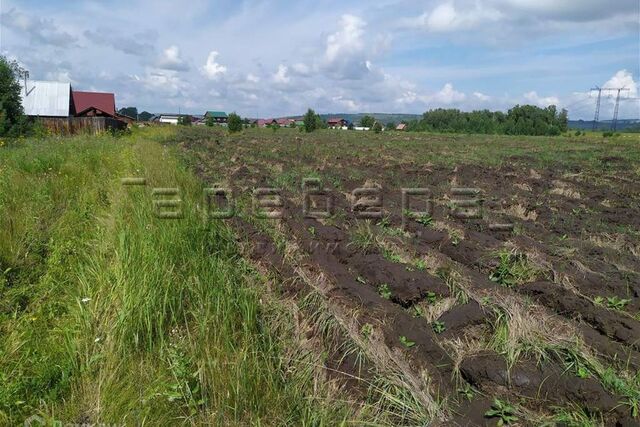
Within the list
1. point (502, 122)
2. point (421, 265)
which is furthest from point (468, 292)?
point (502, 122)

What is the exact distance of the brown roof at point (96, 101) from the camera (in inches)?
1953

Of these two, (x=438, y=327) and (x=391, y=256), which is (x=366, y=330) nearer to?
(x=438, y=327)

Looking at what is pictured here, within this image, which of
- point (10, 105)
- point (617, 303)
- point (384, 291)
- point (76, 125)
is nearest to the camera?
point (617, 303)

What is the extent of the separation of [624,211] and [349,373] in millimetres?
7177

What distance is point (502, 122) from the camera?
246ft

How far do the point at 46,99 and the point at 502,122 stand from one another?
63.9 m

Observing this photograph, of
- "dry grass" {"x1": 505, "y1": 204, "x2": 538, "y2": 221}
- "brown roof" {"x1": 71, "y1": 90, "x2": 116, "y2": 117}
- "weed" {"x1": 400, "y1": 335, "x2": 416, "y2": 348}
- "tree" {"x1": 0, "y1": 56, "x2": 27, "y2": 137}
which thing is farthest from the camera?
"brown roof" {"x1": 71, "y1": 90, "x2": 116, "y2": 117}

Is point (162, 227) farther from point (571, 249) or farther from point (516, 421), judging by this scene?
point (571, 249)

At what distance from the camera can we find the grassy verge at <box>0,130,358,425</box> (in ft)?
8.93

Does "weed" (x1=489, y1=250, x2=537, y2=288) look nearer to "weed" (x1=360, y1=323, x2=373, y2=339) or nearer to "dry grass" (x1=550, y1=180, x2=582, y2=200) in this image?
"weed" (x1=360, y1=323, x2=373, y2=339)

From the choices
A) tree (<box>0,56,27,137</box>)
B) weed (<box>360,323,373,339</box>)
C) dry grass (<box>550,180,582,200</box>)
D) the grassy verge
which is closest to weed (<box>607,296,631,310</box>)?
weed (<box>360,323,373,339</box>)

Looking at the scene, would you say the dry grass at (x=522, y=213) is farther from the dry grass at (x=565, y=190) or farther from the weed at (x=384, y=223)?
the weed at (x=384, y=223)

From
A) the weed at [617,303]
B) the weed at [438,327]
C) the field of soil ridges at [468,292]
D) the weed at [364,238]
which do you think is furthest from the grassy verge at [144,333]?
the weed at [617,303]

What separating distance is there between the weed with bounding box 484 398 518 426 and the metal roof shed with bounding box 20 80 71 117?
1556 inches
